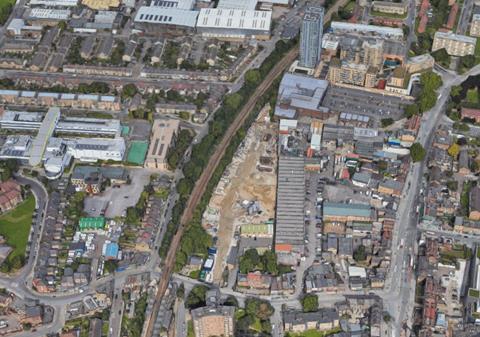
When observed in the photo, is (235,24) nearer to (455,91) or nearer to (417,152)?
(455,91)

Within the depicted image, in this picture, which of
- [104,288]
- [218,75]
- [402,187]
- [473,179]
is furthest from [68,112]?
[473,179]

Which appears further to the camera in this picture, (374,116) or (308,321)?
(374,116)

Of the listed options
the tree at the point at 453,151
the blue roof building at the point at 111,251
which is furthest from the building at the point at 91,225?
the tree at the point at 453,151

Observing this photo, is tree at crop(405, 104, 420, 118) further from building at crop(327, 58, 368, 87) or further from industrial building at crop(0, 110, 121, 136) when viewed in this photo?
industrial building at crop(0, 110, 121, 136)

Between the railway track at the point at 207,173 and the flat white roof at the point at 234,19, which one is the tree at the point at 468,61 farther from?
the flat white roof at the point at 234,19

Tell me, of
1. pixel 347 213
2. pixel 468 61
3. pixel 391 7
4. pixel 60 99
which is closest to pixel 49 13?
pixel 60 99

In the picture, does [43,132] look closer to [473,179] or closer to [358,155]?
[358,155]
